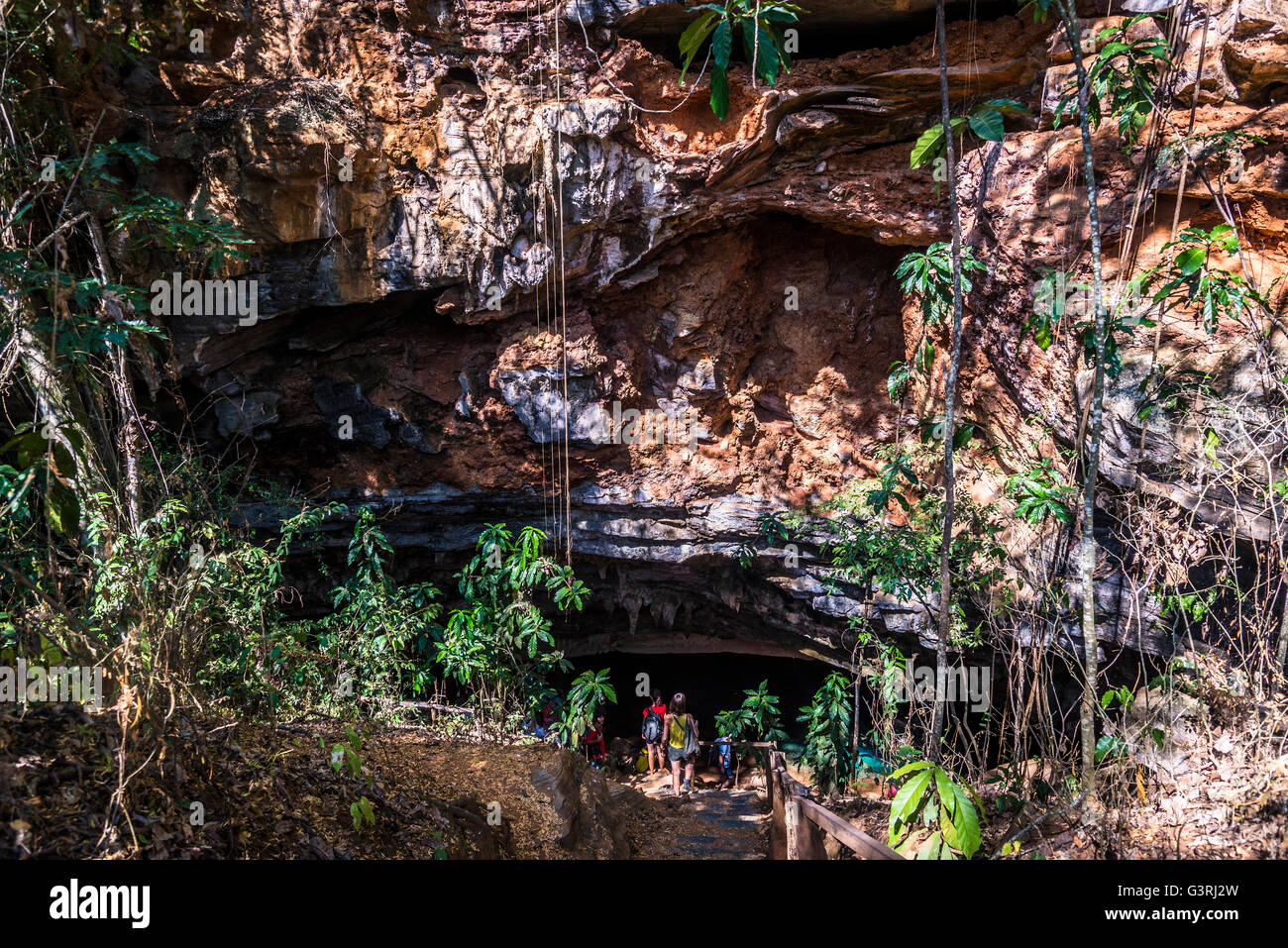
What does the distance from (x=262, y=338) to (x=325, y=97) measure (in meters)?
2.42

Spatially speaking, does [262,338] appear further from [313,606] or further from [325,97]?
[313,606]

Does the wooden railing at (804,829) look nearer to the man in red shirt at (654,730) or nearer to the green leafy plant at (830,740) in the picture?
the green leafy plant at (830,740)

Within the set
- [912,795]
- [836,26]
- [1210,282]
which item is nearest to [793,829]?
[912,795]

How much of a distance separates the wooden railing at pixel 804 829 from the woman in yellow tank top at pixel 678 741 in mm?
1418

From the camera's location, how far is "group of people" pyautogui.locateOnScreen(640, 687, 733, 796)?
6453 mm

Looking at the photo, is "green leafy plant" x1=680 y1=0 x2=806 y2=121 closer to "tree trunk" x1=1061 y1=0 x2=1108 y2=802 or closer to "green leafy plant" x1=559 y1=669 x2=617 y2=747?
"tree trunk" x1=1061 y1=0 x2=1108 y2=802

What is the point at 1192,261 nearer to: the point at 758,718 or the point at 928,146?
the point at 928,146

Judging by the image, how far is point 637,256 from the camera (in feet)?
23.7

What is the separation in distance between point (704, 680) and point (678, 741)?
387cm

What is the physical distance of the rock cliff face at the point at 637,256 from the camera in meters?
5.55

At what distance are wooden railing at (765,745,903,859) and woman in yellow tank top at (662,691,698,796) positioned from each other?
1418mm

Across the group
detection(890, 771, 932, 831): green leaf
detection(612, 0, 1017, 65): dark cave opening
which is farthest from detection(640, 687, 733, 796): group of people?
detection(612, 0, 1017, 65): dark cave opening
